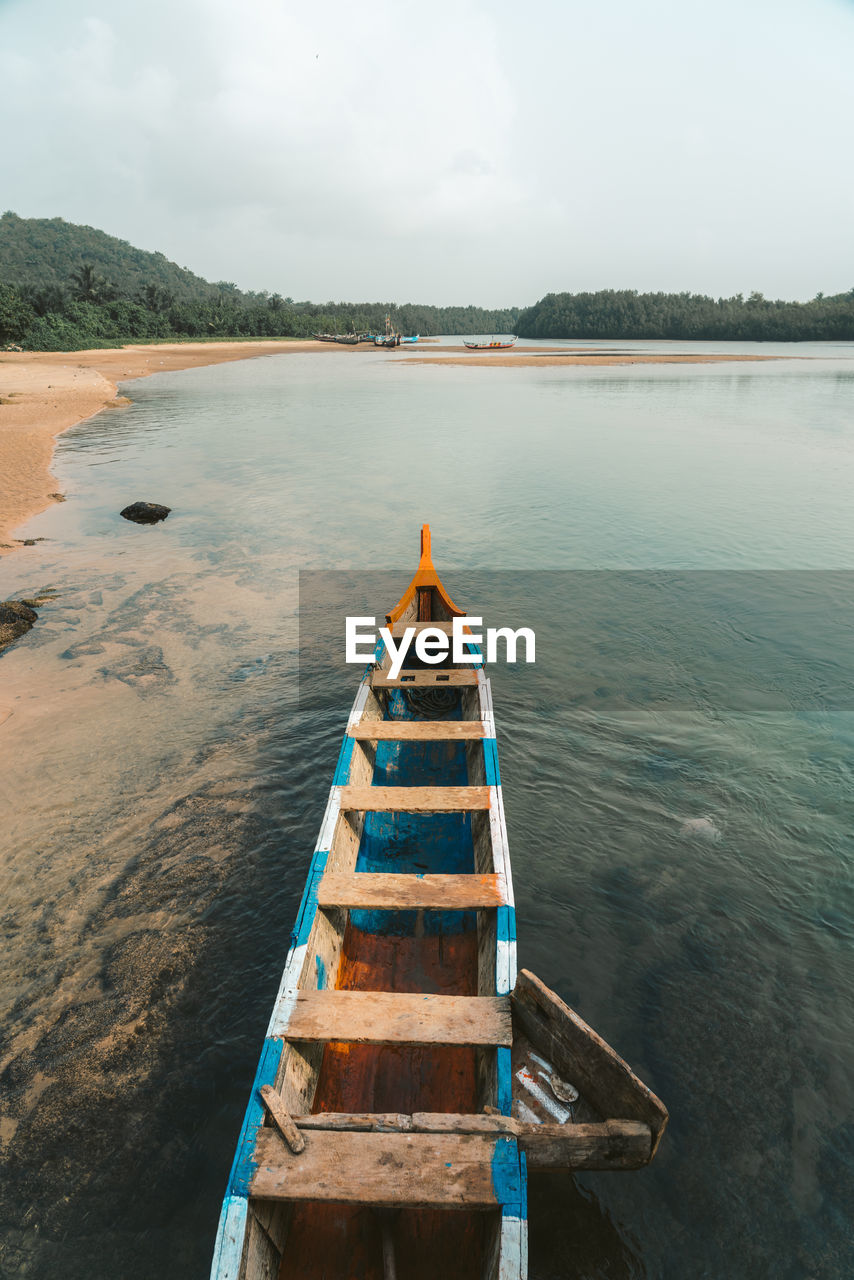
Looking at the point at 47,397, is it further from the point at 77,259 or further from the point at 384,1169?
the point at 77,259

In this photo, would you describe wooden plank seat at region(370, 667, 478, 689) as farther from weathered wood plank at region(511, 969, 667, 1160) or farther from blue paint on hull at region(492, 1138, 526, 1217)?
blue paint on hull at region(492, 1138, 526, 1217)

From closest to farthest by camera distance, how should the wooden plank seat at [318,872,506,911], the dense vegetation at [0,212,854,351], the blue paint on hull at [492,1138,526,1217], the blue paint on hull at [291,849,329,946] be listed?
the blue paint on hull at [492,1138,526,1217], the blue paint on hull at [291,849,329,946], the wooden plank seat at [318,872,506,911], the dense vegetation at [0,212,854,351]

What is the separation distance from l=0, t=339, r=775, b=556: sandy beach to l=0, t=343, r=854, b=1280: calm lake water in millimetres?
3717

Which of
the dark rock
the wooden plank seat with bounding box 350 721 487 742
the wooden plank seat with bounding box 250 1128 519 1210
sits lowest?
the dark rock

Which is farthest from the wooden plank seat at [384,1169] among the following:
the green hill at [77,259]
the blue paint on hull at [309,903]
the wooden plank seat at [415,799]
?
the green hill at [77,259]

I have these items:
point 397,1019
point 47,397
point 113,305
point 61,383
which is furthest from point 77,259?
point 397,1019

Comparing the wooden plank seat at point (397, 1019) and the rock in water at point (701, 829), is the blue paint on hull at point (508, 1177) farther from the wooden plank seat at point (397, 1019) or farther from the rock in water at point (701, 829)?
the rock in water at point (701, 829)

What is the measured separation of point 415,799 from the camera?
18.1ft

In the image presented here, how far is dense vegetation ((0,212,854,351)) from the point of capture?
7244 cm

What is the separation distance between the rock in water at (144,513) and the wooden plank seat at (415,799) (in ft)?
45.0

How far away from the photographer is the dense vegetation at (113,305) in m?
65.1

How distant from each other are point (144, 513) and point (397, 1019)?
15.9 m

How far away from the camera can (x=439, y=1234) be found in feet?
10.8

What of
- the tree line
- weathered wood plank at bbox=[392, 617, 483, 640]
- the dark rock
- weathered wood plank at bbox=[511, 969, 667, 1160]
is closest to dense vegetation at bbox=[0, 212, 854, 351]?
the tree line
